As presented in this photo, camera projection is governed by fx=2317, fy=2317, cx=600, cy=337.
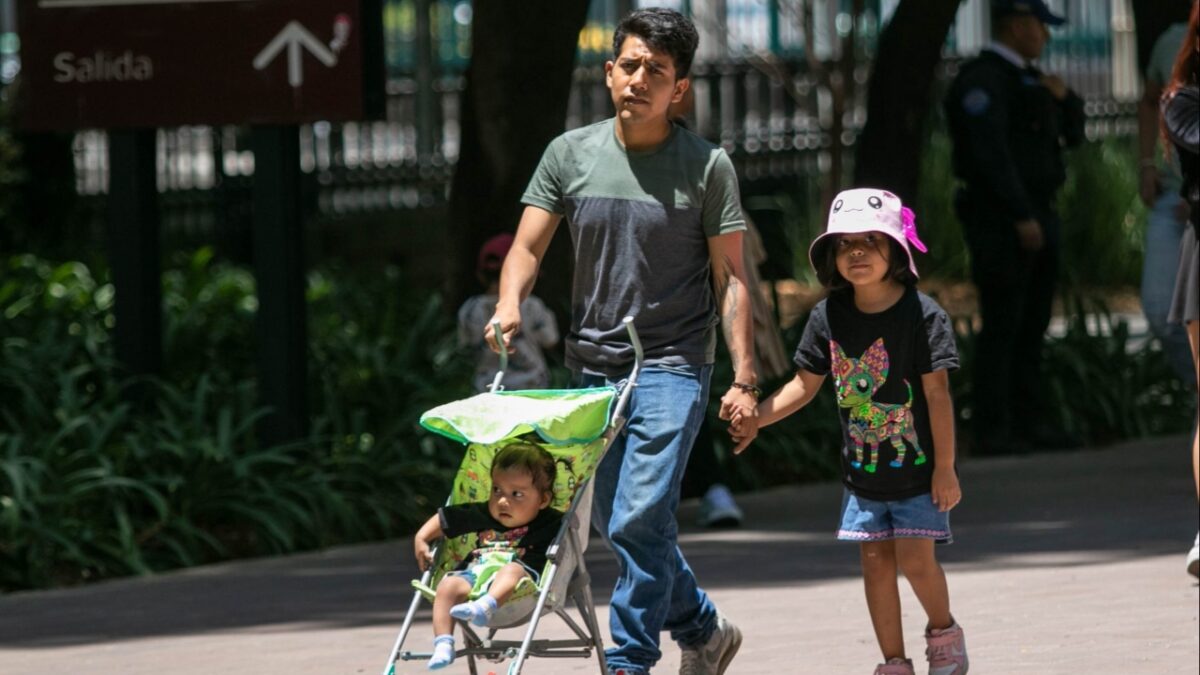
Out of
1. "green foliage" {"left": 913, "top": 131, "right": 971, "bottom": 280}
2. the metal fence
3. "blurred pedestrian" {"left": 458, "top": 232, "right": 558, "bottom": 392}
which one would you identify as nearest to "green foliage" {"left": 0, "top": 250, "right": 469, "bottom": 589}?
"blurred pedestrian" {"left": 458, "top": 232, "right": 558, "bottom": 392}

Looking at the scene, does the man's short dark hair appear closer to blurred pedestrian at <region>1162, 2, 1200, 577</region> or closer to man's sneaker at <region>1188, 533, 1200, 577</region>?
blurred pedestrian at <region>1162, 2, 1200, 577</region>

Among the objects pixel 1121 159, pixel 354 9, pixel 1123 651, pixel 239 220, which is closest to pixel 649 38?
pixel 1123 651

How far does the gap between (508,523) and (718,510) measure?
3.50 m

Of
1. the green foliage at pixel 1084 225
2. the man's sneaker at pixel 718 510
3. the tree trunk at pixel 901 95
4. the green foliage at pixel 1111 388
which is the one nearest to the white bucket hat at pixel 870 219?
the man's sneaker at pixel 718 510

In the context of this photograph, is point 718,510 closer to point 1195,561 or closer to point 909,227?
point 1195,561

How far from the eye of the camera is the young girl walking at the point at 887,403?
5.92 m

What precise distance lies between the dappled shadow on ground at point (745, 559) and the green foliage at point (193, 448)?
20 centimetres

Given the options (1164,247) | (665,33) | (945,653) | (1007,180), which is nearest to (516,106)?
(1007,180)

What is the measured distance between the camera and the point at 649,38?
604cm

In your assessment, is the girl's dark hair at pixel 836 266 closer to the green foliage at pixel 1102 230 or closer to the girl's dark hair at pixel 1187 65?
the girl's dark hair at pixel 1187 65

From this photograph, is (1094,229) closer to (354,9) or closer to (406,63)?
(406,63)

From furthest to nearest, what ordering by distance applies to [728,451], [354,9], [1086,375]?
[1086,375] → [728,451] → [354,9]

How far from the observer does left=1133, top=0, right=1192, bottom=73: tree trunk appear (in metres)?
13.2

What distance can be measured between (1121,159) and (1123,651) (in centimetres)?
1214
